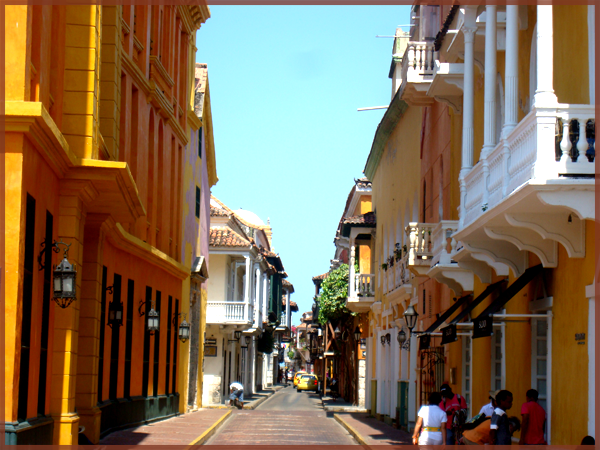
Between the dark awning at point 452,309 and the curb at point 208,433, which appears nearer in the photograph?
the dark awning at point 452,309

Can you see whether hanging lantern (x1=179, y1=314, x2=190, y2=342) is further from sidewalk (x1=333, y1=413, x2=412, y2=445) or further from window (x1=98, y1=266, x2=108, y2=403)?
window (x1=98, y1=266, x2=108, y2=403)

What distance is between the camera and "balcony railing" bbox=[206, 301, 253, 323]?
39572 millimetres

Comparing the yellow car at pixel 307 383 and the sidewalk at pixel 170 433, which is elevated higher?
the sidewalk at pixel 170 433

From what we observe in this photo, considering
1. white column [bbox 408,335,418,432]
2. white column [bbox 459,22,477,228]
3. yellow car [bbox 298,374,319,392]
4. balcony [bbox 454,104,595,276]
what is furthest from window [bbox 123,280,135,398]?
yellow car [bbox 298,374,319,392]

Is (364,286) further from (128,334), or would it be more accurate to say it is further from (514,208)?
(514,208)

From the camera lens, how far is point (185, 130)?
93.4ft

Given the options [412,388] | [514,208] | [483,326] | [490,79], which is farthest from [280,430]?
[514,208]

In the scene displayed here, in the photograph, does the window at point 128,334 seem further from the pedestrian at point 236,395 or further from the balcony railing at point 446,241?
the pedestrian at point 236,395

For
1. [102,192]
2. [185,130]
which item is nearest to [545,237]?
[102,192]

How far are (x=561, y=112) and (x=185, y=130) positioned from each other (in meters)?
19.9

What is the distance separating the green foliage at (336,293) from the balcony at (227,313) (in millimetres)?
4755

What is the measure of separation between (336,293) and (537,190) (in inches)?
1323

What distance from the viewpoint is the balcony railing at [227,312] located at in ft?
130

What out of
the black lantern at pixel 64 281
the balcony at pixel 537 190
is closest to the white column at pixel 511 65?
the balcony at pixel 537 190
